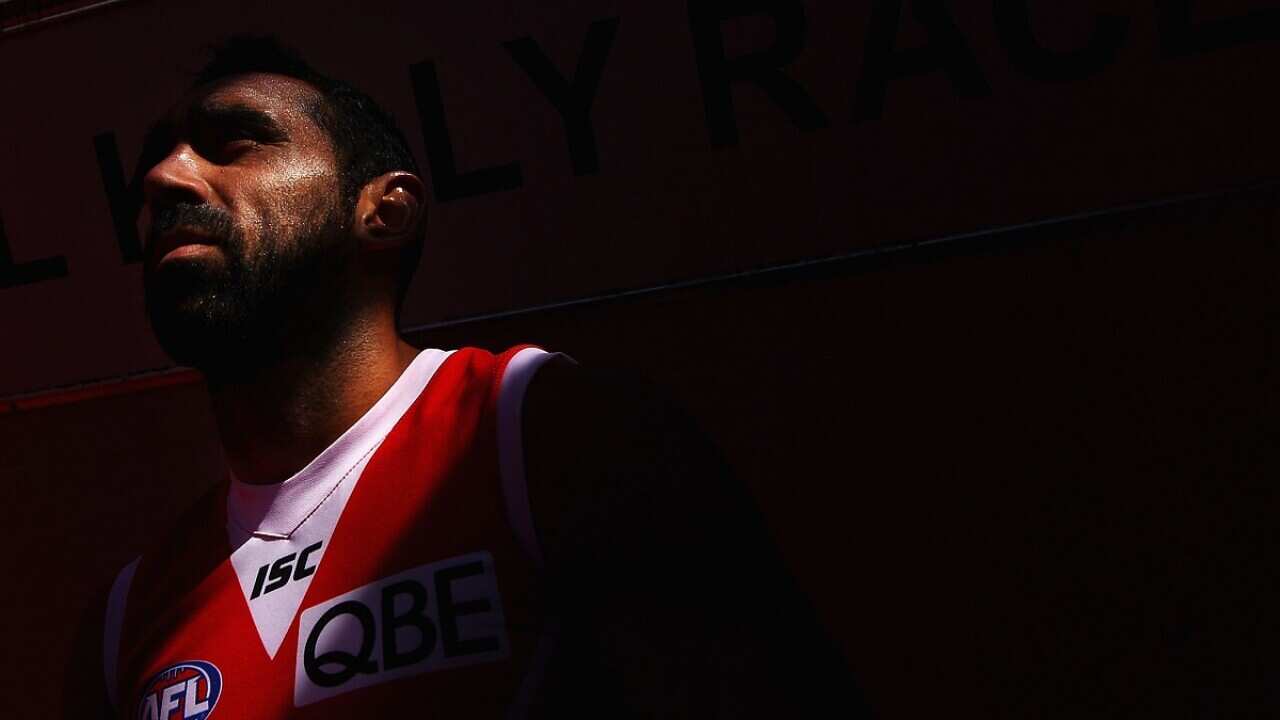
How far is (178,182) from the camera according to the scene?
1.21 m

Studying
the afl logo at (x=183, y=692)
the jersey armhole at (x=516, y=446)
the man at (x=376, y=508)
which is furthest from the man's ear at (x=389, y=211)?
the afl logo at (x=183, y=692)

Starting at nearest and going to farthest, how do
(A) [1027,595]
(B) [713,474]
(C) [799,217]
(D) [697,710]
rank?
(D) [697,710] → (B) [713,474] → (A) [1027,595] → (C) [799,217]

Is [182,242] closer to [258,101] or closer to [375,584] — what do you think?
[258,101]

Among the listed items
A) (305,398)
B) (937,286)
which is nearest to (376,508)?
(305,398)

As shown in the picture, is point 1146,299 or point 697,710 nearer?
point 697,710

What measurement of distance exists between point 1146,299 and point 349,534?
3.94ft

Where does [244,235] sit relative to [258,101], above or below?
below

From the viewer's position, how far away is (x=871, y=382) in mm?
1562

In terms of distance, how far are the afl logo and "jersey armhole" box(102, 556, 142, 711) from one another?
0.43 feet

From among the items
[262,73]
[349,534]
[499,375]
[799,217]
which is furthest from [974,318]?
[262,73]

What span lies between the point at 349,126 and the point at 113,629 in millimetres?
735

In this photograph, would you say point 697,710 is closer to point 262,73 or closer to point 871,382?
point 871,382

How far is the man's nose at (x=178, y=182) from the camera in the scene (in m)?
1.21

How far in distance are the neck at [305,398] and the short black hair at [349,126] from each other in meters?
0.10
